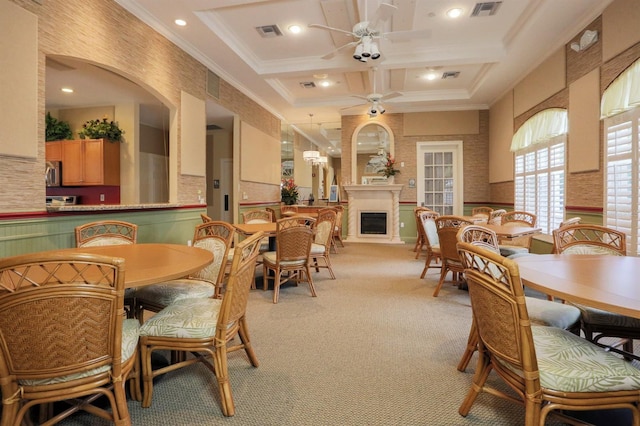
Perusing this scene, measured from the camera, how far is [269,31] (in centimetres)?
455

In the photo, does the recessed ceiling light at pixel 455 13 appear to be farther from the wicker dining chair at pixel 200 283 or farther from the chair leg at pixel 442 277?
the wicker dining chair at pixel 200 283

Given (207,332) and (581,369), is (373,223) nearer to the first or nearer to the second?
(207,332)

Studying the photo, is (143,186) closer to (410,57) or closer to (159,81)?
(159,81)

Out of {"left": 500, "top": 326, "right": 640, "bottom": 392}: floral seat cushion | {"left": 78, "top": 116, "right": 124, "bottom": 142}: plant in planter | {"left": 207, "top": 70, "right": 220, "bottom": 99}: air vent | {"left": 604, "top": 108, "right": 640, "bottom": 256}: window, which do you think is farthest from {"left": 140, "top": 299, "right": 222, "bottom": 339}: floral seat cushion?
{"left": 78, "top": 116, "right": 124, "bottom": 142}: plant in planter

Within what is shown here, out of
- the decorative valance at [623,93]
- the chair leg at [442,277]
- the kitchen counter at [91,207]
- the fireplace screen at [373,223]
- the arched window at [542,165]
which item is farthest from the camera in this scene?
the fireplace screen at [373,223]

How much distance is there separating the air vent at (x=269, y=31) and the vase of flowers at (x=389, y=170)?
428 cm

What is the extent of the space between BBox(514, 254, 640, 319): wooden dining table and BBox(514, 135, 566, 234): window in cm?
319

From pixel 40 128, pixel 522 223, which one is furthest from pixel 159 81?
pixel 522 223

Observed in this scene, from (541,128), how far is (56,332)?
6059 mm

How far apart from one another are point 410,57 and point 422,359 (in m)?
4.55

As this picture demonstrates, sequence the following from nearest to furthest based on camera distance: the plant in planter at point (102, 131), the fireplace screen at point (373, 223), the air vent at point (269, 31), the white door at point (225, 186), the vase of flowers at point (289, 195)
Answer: the air vent at point (269, 31) < the plant in planter at point (102, 131) < the fireplace screen at point (373, 223) < the white door at point (225, 186) < the vase of flowers at point (289, 195)

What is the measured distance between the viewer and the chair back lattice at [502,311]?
3.86 feet

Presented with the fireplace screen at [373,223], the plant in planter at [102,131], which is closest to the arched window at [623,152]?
the fireplace screen at [373,223]

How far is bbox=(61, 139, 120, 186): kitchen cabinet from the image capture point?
574 cm
